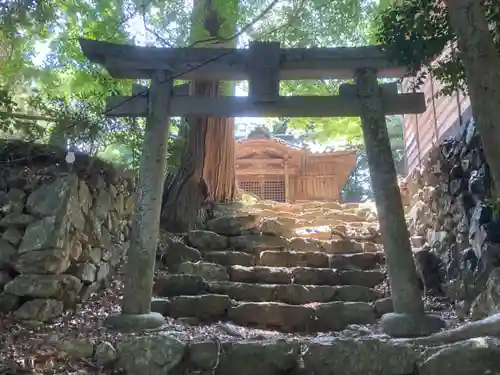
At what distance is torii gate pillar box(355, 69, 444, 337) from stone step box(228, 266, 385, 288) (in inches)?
57.3

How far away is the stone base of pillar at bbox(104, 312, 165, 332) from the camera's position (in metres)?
3.93

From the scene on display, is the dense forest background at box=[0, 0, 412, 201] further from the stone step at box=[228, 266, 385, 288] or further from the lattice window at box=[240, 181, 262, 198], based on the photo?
the lattice window at box=[240, 181, 262, 198]

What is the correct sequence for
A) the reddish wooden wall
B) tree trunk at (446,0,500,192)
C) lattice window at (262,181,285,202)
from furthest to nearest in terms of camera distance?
lattice window at (262,181,285,202) → the reddish wooden wall → tree trunk at (446,0,500,192)

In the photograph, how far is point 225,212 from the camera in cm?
846

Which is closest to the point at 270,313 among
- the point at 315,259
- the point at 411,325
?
the point at 411,325

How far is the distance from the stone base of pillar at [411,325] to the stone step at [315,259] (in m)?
2.12

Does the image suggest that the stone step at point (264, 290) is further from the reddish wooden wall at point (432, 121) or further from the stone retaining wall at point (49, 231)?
the reddish wooden wall at point (432, 121)

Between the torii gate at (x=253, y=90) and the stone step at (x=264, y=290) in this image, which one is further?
the stone step at (x=264, y=290)

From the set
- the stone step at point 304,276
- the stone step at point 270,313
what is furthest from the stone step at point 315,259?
the stone step at point 270,313

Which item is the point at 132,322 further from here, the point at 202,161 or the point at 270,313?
the point at 202,161

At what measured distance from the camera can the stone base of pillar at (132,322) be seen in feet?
12.9

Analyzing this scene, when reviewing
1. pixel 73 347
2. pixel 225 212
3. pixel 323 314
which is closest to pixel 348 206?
pixel 225 212

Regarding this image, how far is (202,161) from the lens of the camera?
815cm

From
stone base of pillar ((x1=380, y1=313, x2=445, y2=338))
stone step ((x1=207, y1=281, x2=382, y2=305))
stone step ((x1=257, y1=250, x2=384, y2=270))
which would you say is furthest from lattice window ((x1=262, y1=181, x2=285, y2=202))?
stone base of pillar ((x1=380, y1=313, x2=445, y2=338))
